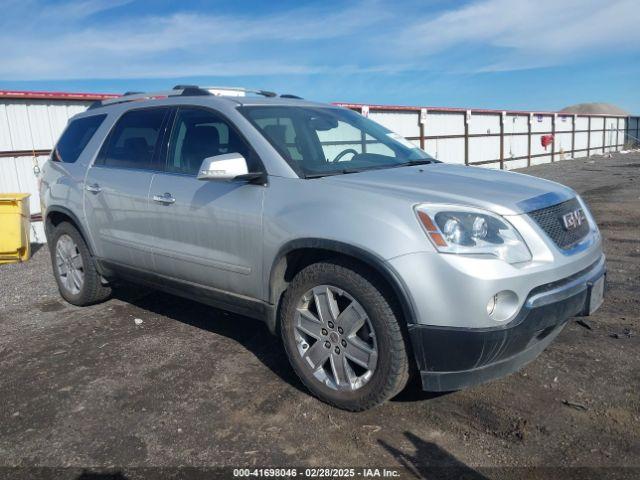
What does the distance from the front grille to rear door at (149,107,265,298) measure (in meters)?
1.63

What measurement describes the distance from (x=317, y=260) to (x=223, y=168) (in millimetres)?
791

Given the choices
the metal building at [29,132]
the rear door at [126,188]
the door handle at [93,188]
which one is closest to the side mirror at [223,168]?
the rear door at [126,188]

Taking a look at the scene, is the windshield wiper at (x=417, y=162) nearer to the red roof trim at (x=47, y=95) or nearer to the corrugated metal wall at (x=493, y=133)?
the red roof trim at (x=47, y=95)

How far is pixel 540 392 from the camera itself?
3322 mm

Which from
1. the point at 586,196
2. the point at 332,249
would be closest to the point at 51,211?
the point at 332,249

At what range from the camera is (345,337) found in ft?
10.1

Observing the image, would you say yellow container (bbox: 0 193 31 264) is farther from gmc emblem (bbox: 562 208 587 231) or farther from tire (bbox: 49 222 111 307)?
gmc emblem (bbox: 562 208 587 231)

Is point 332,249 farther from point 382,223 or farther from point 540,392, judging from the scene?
point 540,392

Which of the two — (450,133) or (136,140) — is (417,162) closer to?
→ (136,140)

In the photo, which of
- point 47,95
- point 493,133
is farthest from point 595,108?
point 47,95

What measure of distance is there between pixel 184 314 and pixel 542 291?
336 cm

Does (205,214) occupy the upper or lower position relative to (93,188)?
lower

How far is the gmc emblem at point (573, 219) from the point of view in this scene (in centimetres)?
313

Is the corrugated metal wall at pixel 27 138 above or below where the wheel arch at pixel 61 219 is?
above
